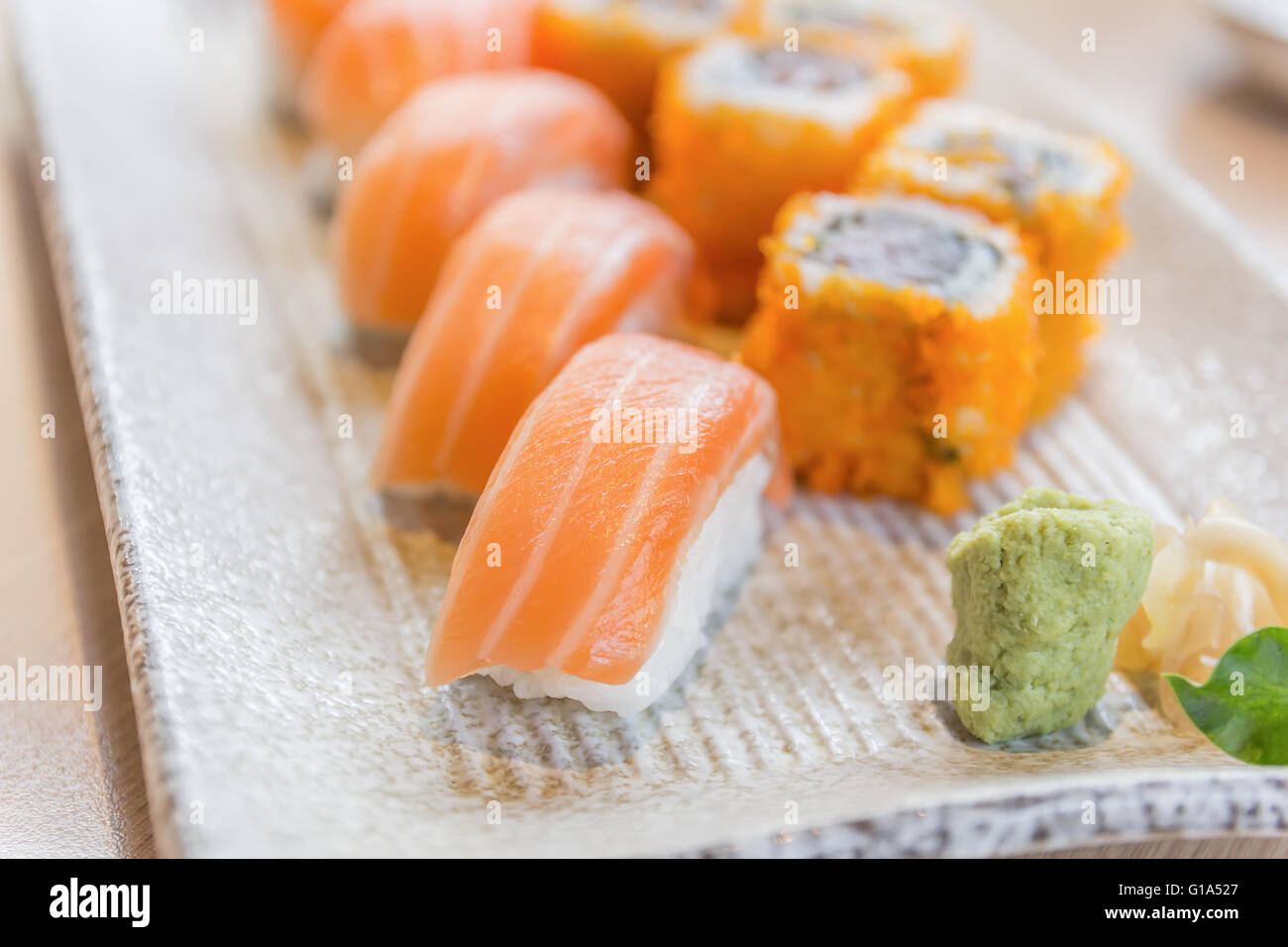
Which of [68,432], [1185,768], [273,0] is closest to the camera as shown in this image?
Result: [1185,768]

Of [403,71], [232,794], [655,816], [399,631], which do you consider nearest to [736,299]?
[403,71]

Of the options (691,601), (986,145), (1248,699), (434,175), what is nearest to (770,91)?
(986,145)

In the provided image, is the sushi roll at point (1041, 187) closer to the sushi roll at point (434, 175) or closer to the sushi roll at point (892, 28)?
the sushi roll at point (892, 28)

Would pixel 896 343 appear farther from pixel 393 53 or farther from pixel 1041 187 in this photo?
pixel 393 53

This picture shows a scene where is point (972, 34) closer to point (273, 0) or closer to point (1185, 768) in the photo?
point (273, 0)

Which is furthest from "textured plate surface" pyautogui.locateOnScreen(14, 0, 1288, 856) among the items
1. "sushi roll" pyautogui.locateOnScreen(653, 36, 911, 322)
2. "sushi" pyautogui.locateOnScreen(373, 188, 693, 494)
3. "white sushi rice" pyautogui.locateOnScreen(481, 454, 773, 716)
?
"sushi roll" pyautogui.locateOnScreen(653, 36, 911, 322)

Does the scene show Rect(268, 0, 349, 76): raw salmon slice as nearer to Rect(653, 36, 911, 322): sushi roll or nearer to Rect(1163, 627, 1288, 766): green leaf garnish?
Rect(653, 36, 911, 322): sushi roll

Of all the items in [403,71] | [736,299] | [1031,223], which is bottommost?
[736,299]
